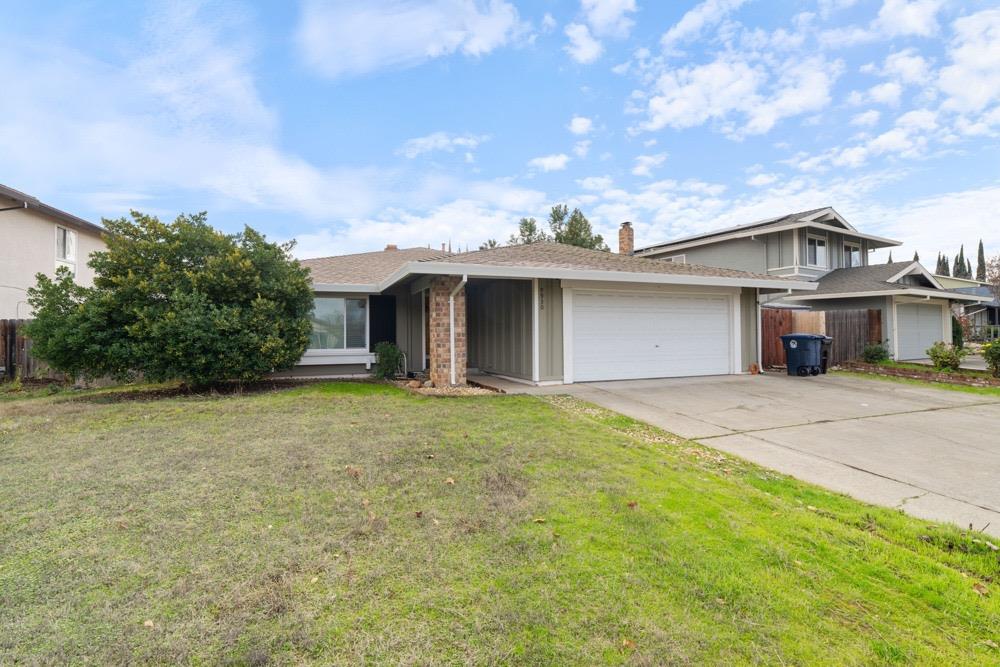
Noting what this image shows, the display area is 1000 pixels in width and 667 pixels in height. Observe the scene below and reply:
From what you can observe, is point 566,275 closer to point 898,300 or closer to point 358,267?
point 358,267

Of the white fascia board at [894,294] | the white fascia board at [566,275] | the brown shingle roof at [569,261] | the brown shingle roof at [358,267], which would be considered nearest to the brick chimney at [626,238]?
the white fascia board at [894,294]

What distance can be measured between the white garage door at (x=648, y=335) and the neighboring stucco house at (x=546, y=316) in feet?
0.08

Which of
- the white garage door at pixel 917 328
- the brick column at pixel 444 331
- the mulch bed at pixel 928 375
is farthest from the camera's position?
the white garage door at pixel 917 328

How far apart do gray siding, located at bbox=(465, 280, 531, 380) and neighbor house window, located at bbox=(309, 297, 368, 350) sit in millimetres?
3245

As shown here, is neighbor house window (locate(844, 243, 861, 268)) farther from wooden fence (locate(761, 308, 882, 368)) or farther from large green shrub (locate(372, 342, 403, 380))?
large green shrub (locate(372, 342, 403, 380))

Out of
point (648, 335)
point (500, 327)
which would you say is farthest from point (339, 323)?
point (648, 335)

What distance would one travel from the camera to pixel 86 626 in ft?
6.72

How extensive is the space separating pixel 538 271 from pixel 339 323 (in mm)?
5622

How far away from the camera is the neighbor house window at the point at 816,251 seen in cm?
1928

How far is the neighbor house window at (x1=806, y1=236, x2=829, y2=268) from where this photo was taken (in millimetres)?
19280

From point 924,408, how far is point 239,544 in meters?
10.1

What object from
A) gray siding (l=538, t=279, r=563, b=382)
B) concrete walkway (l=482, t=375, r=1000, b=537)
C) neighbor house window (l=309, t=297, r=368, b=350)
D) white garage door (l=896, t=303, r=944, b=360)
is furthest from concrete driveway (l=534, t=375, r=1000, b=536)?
white garage door (l=896, t=303, r=944, b=360)

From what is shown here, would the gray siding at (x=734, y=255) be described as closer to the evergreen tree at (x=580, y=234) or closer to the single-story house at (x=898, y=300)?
the single-story house at (x=898, y=300)

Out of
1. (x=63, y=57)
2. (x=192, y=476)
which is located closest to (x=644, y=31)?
(x=192, y=476)
